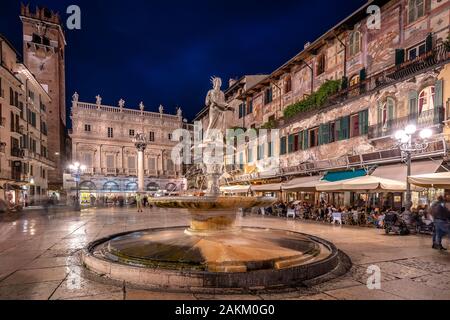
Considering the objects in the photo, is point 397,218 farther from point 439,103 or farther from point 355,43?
point 355,43

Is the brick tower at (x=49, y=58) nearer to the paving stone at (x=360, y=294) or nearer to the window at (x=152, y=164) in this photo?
the window at (x=152, y=164)

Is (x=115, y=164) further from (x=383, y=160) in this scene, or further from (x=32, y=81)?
(x=383, y=160)

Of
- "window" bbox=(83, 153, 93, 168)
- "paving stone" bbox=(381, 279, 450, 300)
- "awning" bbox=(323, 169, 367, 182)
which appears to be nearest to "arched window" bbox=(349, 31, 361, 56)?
"awning" bbox=(323, 169, 367, 182)

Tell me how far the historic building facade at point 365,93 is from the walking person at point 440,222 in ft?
18.4

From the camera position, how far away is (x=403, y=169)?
44.1ft

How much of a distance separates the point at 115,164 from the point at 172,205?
156 ft

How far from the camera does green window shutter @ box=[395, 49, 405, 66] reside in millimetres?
14398

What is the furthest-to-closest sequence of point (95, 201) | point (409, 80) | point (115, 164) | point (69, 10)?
point (115, 164) < point (95, 201) < point (409, 80) < point (69, 10)

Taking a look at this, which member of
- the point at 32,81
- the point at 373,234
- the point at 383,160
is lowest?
the point at 373,234

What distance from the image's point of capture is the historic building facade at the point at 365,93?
12789mm

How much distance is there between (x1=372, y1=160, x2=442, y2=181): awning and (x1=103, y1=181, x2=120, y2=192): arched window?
43353 mm

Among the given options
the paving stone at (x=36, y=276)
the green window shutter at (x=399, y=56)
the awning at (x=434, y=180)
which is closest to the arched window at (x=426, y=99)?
the green window shutter at (x=399, y=56)

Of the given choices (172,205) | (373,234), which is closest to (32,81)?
(172,205)
